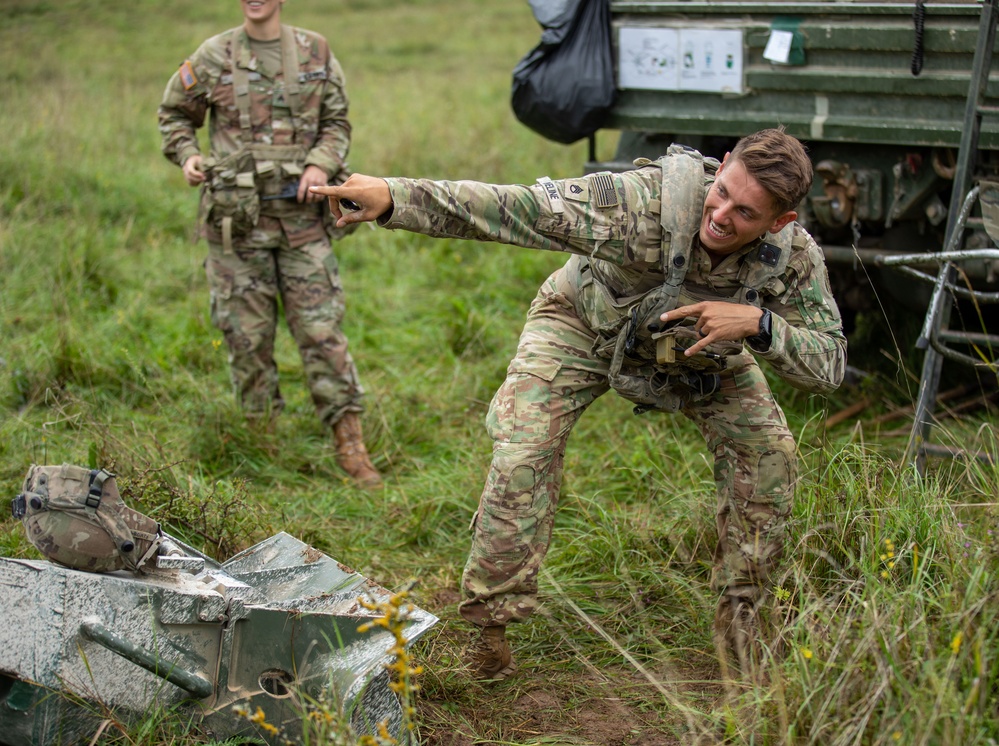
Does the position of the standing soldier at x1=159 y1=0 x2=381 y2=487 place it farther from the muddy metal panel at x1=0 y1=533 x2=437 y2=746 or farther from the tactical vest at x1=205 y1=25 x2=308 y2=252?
the muddy metal panel at x1=0 y1=533 x2=437 y2=746

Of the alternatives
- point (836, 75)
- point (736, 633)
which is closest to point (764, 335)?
point (736, 633)

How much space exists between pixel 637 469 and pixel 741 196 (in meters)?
1.62

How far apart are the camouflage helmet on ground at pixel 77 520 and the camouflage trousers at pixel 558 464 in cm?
99

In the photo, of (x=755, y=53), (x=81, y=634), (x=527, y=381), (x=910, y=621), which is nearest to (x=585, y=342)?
(x=527, y=381)

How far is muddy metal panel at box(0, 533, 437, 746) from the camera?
246 cm

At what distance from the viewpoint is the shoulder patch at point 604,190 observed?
9.70 feet

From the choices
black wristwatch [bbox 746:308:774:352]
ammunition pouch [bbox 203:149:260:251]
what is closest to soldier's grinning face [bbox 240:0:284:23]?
ammunition pouch [bbox 203:149:260:251]

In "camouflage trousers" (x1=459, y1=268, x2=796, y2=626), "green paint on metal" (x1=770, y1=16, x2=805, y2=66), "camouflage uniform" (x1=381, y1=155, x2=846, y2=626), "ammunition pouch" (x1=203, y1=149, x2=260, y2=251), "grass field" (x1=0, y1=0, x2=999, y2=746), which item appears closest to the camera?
"grass field" (x1=0, y1=0, x2=999, y2=746)

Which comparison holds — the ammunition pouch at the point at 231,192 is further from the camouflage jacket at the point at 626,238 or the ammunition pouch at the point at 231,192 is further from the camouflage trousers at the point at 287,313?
the camouflage jacket at the point at 626,238

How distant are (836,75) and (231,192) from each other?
2488 mm

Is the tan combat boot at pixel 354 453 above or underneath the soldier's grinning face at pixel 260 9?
underneath

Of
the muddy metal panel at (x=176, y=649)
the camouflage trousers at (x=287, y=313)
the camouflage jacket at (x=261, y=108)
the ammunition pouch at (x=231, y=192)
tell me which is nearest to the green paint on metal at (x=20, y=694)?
the muddy metal panel at (x=176, y=649)

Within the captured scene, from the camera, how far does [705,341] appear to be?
9.28ft

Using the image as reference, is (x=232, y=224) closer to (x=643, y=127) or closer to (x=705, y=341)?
(x=643, y=127)
